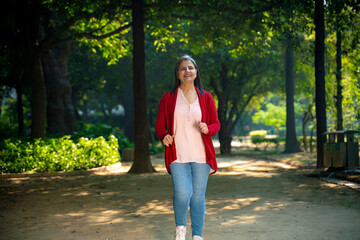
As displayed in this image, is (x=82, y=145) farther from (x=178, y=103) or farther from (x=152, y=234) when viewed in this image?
(x=178, y=103)

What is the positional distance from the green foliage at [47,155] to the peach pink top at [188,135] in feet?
31.1

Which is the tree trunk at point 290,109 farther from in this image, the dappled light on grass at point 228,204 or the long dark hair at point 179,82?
the long dark hair at point 179,82

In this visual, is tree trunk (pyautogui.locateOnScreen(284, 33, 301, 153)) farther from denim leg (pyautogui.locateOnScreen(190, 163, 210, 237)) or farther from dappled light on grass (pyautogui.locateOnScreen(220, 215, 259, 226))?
denim leg (pyautogui.locateOnScreen(190, 163, 210, 237))

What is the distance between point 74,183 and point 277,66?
22.7 meters

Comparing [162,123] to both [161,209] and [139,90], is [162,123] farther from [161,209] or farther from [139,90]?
[139,90]

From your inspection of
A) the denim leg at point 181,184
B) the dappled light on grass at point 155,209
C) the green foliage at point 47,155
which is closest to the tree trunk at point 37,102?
the green foliage at point 47,155

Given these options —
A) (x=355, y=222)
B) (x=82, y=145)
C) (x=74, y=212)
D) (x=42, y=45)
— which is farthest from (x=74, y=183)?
(x=355, y=222)

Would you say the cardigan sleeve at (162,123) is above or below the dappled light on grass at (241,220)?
above

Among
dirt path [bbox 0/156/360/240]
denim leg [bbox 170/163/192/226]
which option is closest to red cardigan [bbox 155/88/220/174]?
denim leg [bbox 170/163/192/226]

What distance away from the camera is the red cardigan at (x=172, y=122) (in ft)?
14.9

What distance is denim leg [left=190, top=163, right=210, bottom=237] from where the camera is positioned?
15.0 feet

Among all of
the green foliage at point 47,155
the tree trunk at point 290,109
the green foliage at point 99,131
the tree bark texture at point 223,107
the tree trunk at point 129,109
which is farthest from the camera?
the tree trunk at point 129,109

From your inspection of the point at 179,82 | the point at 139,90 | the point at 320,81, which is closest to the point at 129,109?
the point at 139,90

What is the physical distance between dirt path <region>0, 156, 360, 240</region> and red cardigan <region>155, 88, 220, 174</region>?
1.34 meters
